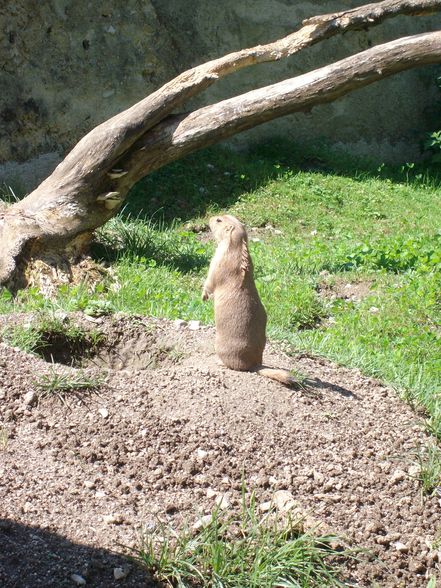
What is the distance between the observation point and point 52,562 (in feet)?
11.8

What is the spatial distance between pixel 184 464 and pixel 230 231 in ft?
5.32

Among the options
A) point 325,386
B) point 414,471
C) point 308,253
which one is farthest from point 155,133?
point 414,471

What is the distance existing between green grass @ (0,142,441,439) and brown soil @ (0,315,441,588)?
2.16 ft

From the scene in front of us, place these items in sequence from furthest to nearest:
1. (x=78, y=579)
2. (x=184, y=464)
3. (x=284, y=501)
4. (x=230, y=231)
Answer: (x=230, y=231), (x=184, y=464), (x=284, y=501), (x=78, y=579)

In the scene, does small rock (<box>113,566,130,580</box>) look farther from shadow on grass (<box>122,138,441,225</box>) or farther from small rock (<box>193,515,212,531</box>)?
shadow on grass (<box>122,138,441,225</box>)

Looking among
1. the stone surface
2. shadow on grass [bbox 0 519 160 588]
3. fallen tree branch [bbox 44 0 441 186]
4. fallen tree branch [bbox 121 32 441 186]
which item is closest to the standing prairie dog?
shadow on grass [bbox 0 519 160 588]

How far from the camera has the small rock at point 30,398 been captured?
14.9 feet

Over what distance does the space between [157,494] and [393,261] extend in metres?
5.44

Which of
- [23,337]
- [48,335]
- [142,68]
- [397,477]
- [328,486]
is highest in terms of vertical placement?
[142,68]

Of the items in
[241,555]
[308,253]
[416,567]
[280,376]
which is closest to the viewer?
[241,555]

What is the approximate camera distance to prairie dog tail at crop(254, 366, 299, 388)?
4.97 metres

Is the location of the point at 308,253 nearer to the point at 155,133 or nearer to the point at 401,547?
the point at 155,133

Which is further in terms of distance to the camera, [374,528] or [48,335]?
[48,335]

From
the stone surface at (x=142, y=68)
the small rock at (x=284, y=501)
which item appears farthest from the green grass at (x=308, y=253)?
the small rock at (x=284, y=501)
